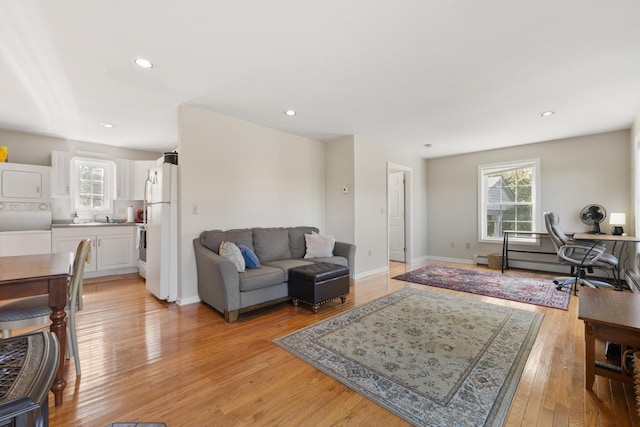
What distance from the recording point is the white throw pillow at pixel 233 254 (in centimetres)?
313

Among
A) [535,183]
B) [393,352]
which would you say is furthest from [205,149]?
[535,183]

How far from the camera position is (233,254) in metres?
3.15

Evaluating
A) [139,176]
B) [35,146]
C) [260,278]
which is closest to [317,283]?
[260,278]

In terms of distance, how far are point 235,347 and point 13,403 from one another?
6.59 feet

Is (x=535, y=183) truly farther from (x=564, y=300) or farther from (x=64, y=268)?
(x=64, y=268)

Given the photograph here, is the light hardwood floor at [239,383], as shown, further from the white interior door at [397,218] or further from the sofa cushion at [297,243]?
the white interior door at [397,218]

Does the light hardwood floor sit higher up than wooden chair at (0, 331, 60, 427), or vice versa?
wooden chair at (0, 331, 60, 427)

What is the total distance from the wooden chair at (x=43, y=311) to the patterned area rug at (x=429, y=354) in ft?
4.96

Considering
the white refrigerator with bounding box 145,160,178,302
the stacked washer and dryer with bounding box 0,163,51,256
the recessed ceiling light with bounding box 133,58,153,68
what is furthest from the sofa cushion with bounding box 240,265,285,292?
the stacked washer and dryer with bounding box 0,163,51,256

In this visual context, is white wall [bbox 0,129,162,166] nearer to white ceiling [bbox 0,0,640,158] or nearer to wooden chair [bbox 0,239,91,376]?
white ceiling [bbox 0,0,640,158]

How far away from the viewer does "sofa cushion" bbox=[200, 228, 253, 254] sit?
3465mm

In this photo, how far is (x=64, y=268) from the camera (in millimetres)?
1826

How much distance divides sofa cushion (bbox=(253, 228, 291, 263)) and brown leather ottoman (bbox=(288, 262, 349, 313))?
2.15 ft

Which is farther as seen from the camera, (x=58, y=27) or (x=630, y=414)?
(x=58, y=27)
